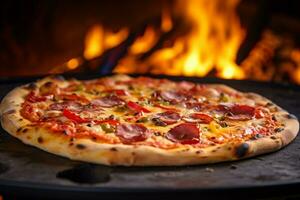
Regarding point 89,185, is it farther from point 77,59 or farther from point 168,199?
point 77,59

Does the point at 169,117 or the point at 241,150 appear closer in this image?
the point at 241,150

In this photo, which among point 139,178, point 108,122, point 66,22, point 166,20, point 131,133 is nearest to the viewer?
point 139,178

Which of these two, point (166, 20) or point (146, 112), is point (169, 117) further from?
point (166, 20)

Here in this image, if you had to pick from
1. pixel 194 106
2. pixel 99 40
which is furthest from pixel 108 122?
pixel 99 40

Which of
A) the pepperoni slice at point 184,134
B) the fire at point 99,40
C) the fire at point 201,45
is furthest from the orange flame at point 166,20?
the pepperoni slice at point 184,134

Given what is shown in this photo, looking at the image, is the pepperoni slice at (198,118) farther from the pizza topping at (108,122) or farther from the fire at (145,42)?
the fire at (145,42)

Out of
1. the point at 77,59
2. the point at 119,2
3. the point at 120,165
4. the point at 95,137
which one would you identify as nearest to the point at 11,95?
the point at 95,137
